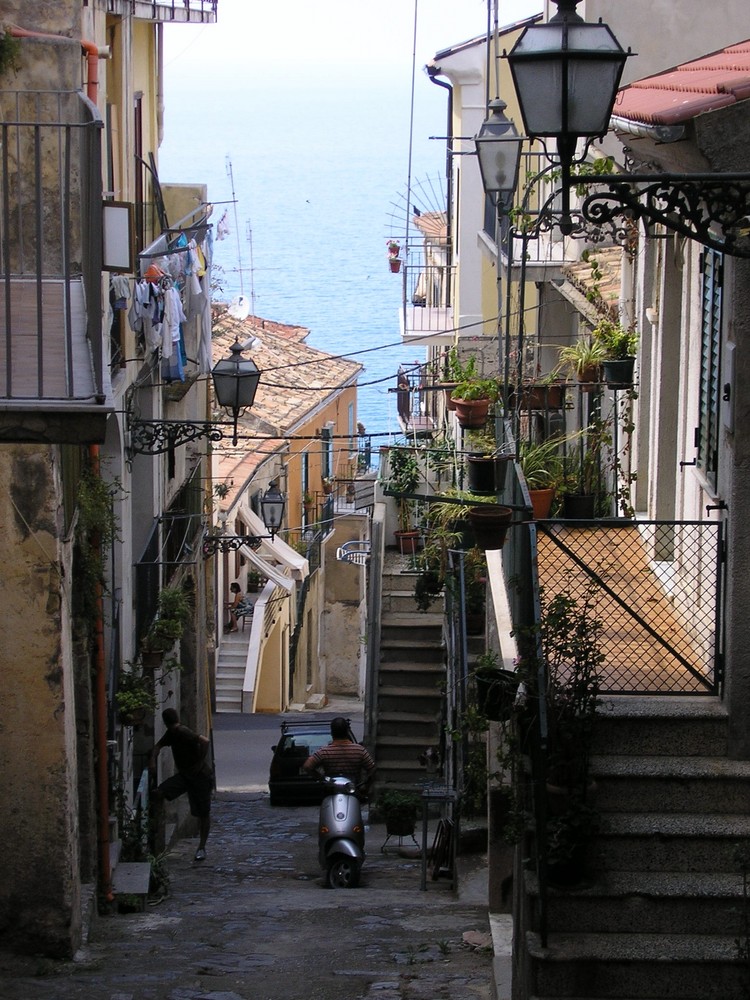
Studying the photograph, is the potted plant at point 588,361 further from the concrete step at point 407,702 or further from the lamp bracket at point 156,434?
the concrete step at point 407,702

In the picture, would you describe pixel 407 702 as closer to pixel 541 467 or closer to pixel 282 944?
pixel 541 467

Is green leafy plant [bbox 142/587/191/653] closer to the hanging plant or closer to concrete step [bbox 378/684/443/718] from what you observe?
concrete step [bbox 378/684/443/718]

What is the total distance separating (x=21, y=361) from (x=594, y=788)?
3300mm

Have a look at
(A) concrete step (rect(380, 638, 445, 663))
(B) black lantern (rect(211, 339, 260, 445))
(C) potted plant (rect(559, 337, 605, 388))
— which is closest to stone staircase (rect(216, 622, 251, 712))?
(A) concrete step (rect(380, 638, 445, 663))

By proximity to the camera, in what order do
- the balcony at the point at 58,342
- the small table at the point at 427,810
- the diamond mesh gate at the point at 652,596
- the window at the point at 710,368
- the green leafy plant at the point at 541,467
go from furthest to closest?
1. the green leafy plant at the point at 541,467
2. the small table at the point at 427,810
3. the window at the point at 710,368
4. the diamond mesh gate at the point at 652,596
5. the balcony at the point at 58,342

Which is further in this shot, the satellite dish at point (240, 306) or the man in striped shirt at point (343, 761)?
the satellite dish at point (240, 306)

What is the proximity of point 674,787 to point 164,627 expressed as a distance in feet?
26.1

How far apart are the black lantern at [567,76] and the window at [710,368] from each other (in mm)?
2277

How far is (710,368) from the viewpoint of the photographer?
834cm

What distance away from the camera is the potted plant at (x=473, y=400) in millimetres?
15180

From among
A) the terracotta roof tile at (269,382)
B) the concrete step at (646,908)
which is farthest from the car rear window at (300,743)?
the concrete step at (646,908)

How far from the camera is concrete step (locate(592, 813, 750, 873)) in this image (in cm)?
688

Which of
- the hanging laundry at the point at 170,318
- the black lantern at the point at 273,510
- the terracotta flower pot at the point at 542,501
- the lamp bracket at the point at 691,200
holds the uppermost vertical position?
the hanging laundry at the point at 170,318

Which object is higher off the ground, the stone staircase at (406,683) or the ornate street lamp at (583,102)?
the ornate street lamp at (583,102)
